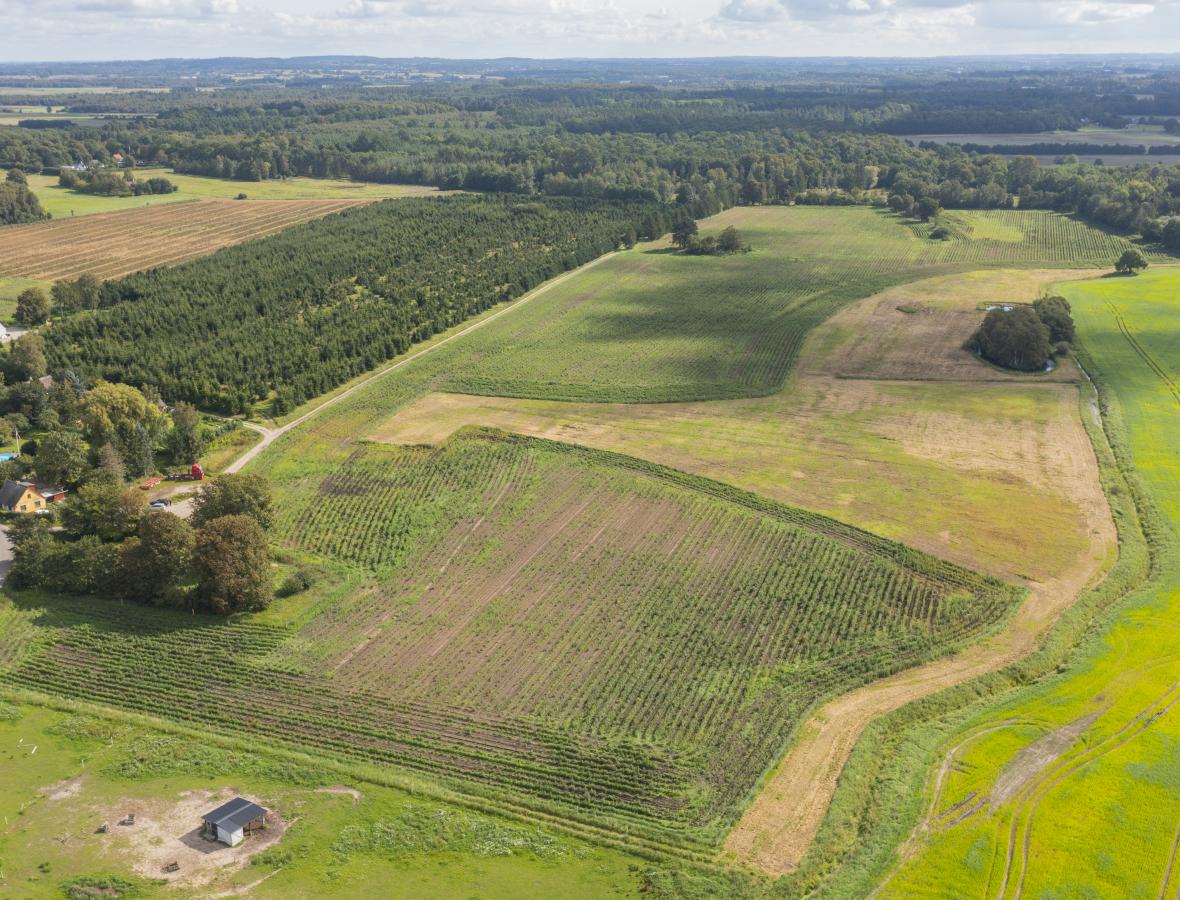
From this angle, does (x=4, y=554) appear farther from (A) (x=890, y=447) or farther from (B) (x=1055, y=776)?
(A) (x=890, y=447)

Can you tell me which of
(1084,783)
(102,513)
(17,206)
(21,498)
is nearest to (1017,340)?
(1084,783)

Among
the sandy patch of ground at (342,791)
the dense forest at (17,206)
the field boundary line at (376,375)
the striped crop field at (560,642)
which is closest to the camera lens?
the sandy patch of ground at (342,791)

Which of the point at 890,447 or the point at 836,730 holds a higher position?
the point at 890,447

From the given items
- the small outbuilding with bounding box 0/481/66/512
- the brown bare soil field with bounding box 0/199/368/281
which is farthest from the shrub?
the brown bare soil field with bounding box 0/199/368/281

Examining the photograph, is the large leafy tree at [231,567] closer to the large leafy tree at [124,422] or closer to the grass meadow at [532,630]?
the grass meadow at [532,630]

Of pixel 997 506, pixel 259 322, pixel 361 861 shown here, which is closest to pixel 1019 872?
pixel 361 861

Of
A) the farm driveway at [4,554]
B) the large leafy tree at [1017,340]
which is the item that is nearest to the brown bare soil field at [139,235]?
the farm driveway at [4,554]
